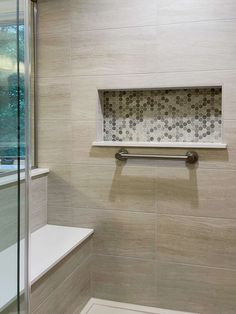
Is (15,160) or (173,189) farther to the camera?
(173,189)

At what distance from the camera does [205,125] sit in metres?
2.03

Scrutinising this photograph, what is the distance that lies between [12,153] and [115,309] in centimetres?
143

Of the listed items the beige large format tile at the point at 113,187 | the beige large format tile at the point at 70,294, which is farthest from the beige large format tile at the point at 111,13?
the beige large format tile at the point at 70,294

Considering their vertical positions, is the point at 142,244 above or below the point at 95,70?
below

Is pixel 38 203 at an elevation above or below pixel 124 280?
above

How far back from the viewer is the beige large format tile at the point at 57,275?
1554 millimetres

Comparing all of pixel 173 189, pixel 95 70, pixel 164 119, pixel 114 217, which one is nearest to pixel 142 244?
pixel 114 217

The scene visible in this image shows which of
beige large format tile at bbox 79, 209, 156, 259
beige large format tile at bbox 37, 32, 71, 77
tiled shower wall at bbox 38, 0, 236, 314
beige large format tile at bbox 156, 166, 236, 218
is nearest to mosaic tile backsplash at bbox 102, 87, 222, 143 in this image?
tiled shower wall at bbox 38, 0, 236, 314

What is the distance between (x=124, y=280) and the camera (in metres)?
2.15

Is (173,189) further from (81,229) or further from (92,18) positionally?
(92,18)

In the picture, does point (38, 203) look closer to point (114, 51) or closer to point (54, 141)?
point (54, 141)

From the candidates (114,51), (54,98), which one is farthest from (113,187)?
(114,51)

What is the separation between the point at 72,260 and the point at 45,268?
0.35m

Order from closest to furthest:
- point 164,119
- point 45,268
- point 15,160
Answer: point 15,160 → point 45,268 → point 164,119
